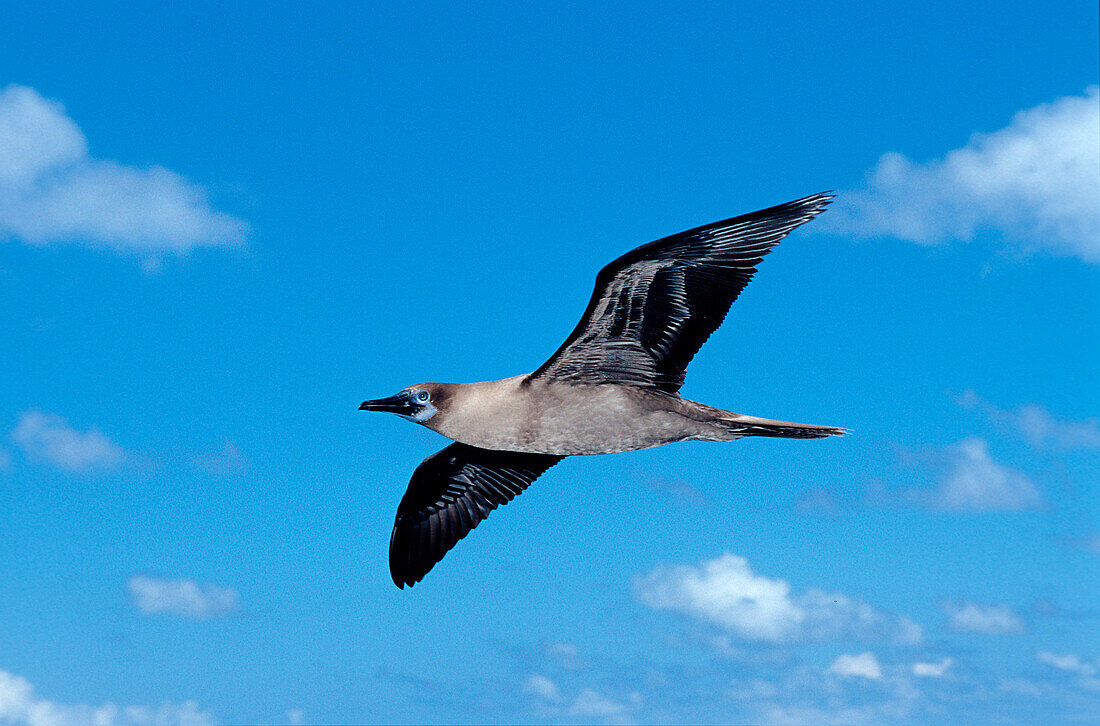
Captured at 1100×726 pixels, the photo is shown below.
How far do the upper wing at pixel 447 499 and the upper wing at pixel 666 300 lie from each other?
9.85 feet

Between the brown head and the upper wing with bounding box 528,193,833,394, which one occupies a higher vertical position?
the upper wing with bounding box 528,193,833,394

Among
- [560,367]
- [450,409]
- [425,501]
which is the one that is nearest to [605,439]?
[560,367]

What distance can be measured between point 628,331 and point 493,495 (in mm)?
4079

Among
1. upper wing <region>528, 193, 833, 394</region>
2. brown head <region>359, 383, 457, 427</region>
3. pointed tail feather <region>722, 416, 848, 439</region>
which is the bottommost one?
pointed tail feather <region>722, 416, 848, 439</region>

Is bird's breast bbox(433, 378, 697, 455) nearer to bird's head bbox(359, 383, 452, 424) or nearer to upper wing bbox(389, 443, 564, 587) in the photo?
bird's head bbox(359, 383, 452, 424)

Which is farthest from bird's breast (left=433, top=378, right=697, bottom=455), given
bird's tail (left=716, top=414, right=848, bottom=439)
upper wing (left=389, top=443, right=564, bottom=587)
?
upper wing (left=389, top=443, right=564, bottom=587)

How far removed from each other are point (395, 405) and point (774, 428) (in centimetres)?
407

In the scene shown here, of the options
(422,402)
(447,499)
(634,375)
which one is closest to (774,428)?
(634,375)

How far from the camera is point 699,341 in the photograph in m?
10.1

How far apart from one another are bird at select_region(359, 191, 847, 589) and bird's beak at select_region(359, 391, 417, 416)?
0.04ft

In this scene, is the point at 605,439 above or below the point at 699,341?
below

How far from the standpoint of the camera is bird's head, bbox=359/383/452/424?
1070cm

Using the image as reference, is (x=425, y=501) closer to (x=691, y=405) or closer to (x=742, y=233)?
(x=691, y=405)

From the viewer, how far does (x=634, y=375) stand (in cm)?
1028
